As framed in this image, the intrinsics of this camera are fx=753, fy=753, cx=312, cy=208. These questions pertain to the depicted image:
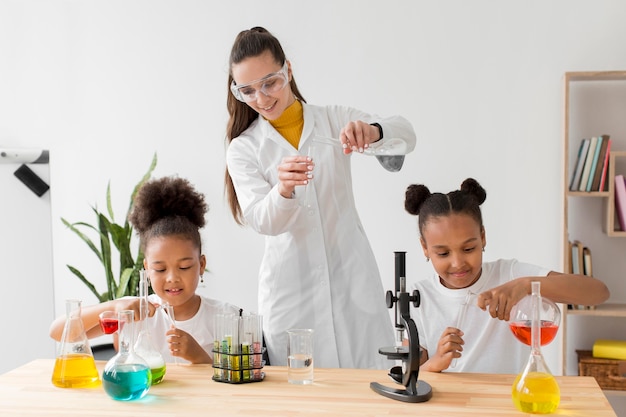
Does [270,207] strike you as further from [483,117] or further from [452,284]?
[483,117]

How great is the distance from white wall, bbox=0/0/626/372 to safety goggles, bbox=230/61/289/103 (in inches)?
72.9

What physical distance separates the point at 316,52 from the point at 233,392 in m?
2.76

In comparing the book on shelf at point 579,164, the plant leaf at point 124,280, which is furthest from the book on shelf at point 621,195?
the plant leaf at point 124,280

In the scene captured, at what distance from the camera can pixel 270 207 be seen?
92.3 inches

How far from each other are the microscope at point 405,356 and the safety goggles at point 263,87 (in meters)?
0.83

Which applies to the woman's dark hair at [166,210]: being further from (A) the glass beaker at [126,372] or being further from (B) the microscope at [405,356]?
(B) the microscope at [405,356]

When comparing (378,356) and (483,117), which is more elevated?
(483,117)

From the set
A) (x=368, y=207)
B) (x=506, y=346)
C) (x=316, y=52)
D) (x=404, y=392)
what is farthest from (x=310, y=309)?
(x=316, y=52)

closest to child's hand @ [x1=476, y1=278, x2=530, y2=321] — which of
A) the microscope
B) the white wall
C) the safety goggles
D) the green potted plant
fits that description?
the microscope

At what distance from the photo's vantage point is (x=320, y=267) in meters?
2.60

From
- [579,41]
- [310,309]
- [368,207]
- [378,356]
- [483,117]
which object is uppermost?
[579,41]

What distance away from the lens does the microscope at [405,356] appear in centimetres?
177

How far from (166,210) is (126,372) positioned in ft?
2.97

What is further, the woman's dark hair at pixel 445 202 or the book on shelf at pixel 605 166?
the book on shelf at pixel 605 166
